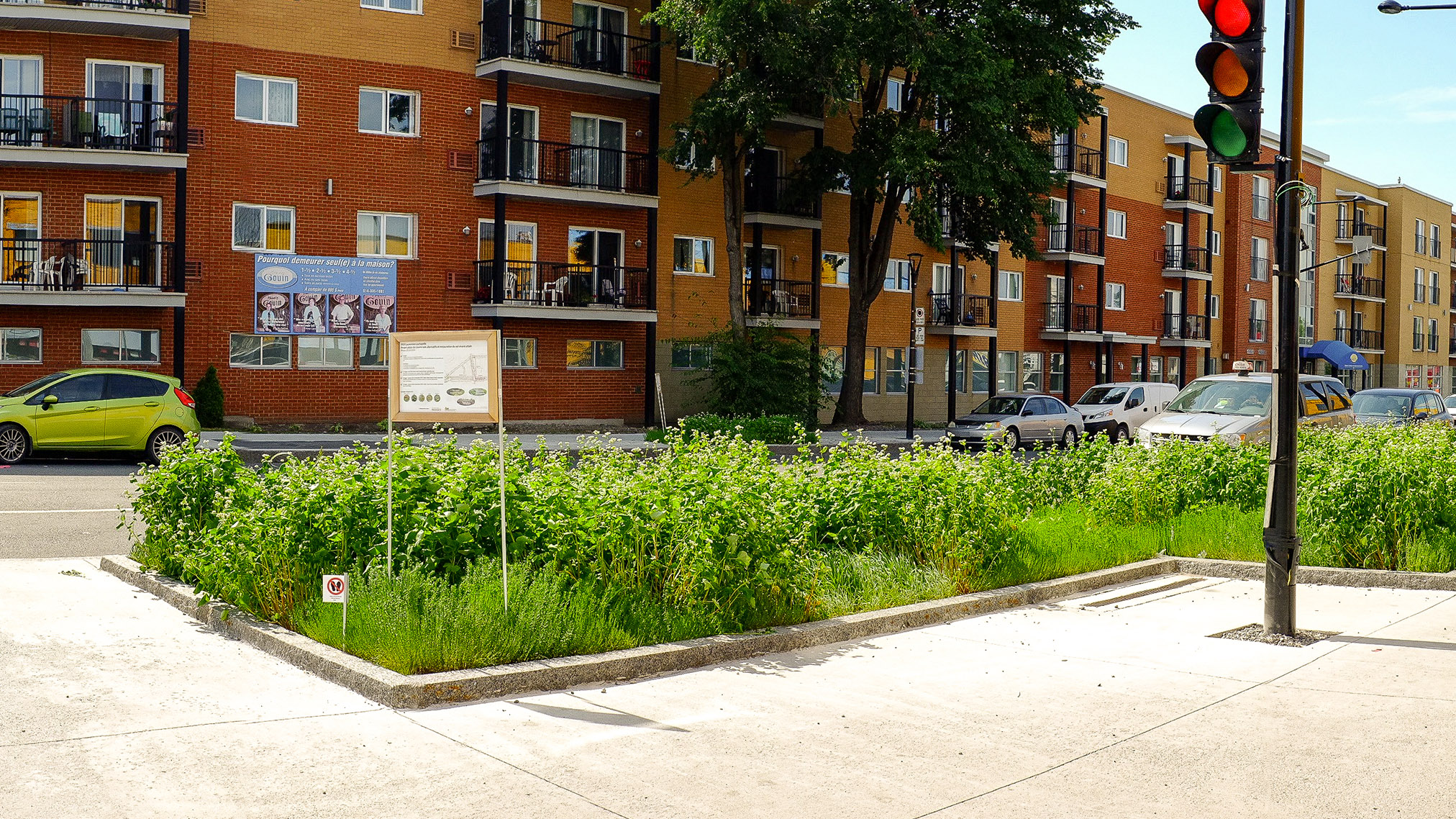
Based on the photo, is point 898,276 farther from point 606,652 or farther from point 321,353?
point 606,652

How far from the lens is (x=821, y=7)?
30594 mm

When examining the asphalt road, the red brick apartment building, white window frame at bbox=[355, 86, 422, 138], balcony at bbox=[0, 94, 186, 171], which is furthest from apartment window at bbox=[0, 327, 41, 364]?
white window frame at bbox=[355, 86, 422, 138]

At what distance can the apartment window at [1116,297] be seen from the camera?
50938 mm

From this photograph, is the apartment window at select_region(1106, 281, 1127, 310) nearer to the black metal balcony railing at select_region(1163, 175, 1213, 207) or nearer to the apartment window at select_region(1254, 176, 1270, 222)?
the black metal balcony railing at select_region(1163, 175, 1213, 207)

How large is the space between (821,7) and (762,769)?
27.8 m

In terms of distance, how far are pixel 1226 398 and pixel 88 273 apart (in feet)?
72.5

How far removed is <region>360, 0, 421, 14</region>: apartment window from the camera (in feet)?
95.3

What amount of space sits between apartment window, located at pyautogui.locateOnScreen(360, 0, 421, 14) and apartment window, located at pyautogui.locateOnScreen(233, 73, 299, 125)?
2.57m

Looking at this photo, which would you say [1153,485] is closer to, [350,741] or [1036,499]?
[1036,499]

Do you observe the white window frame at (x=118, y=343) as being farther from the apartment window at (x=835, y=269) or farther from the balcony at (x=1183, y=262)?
the balcony at (x=1183, y=262)

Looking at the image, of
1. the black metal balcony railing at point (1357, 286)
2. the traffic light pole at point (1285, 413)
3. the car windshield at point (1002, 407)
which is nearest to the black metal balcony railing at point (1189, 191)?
the black metal balcony railing at point (1357, 286)

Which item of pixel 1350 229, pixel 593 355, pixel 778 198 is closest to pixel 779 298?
pixel 778 198

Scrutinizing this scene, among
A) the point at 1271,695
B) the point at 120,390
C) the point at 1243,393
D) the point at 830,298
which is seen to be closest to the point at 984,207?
the point at 830,298

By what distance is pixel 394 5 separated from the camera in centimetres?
2941
